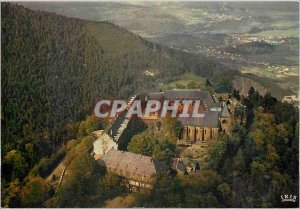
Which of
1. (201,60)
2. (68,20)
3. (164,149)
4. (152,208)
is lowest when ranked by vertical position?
(152,208)

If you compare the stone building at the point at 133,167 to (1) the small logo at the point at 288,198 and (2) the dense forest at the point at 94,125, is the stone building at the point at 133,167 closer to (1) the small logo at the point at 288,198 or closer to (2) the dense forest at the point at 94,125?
(2) the dense forest at the point at 94,125

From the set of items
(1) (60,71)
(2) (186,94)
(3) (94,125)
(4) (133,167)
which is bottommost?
(4) (133,167)

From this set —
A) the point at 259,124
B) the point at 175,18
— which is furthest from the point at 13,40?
the point at 259,124

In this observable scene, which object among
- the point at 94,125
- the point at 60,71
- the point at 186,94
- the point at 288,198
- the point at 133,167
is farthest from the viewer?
the point at 186,94

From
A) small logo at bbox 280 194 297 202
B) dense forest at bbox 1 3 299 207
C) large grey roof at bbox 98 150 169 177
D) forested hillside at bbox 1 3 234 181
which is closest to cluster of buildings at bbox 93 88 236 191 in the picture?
large grey roof at bbox 98 150 169 177

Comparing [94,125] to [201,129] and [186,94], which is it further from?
[201,129]

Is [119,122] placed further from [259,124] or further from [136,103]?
[259,124]

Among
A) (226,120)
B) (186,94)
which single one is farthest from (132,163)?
(226,120)
